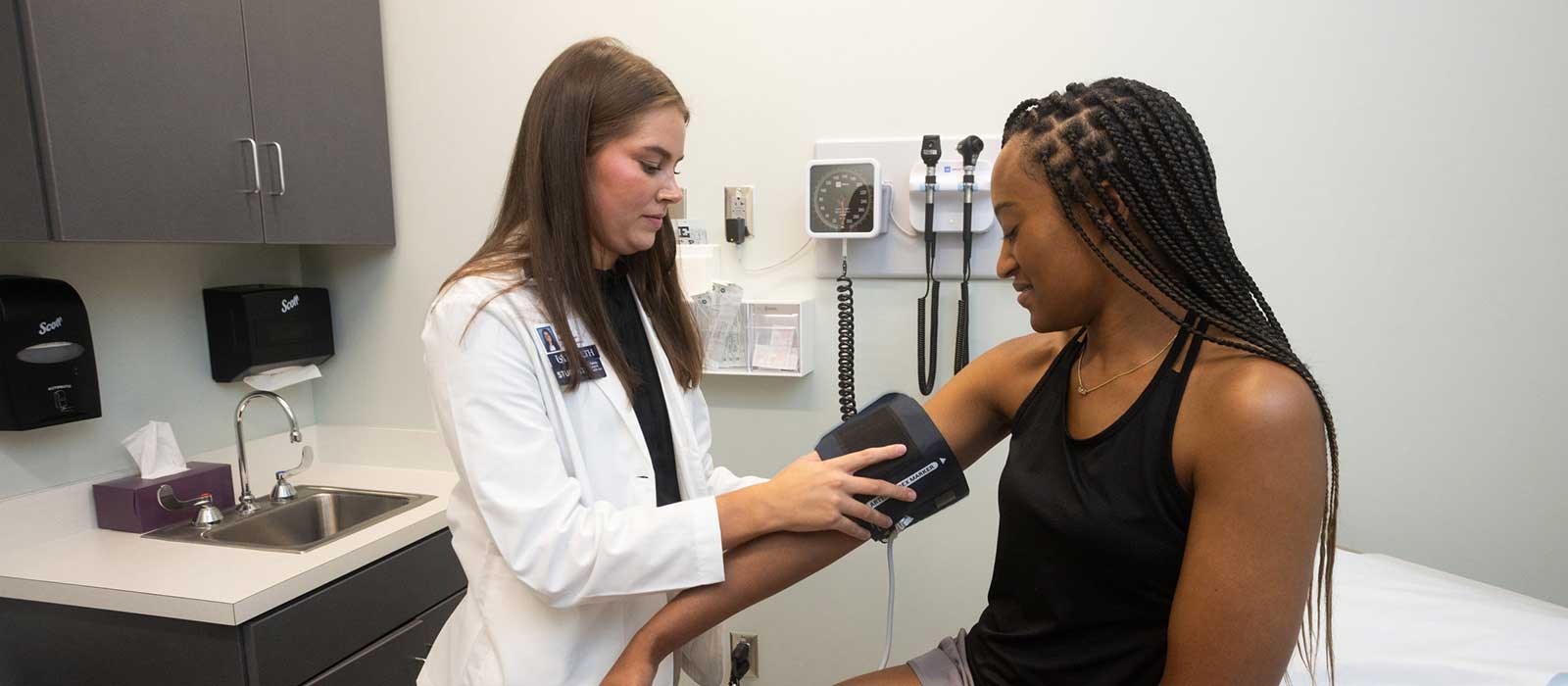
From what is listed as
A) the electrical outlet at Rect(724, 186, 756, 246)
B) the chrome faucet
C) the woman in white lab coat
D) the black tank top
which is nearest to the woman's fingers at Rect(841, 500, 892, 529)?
the woman in white lab coat

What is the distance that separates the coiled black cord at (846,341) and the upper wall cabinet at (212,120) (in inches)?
47.6

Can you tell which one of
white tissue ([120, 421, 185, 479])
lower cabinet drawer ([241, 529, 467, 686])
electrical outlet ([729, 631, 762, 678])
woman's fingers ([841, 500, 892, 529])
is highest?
woman's fingers ([841, 500, 892, 529])

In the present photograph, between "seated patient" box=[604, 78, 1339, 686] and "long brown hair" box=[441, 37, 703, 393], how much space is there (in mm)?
465

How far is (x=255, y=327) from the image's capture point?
2076mm

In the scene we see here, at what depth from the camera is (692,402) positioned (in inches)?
53.4

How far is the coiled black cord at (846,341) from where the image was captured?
187 centimetres

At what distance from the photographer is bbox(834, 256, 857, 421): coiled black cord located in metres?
1.87

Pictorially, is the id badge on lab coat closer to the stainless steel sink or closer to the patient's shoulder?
the patient's shoulder

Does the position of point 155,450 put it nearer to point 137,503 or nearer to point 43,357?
point 137,503

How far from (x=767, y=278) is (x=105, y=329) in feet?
4.77

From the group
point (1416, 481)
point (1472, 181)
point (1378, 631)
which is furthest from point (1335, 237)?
point (1378, 631)

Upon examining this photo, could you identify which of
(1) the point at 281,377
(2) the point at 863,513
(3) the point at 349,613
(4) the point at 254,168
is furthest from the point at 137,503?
(2) the point at 863,513

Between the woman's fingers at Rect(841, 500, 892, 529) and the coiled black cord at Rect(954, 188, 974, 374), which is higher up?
the coiled black cord at Rect(954, 188, 974, 374)

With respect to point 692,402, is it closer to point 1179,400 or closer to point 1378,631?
point 1179,400
